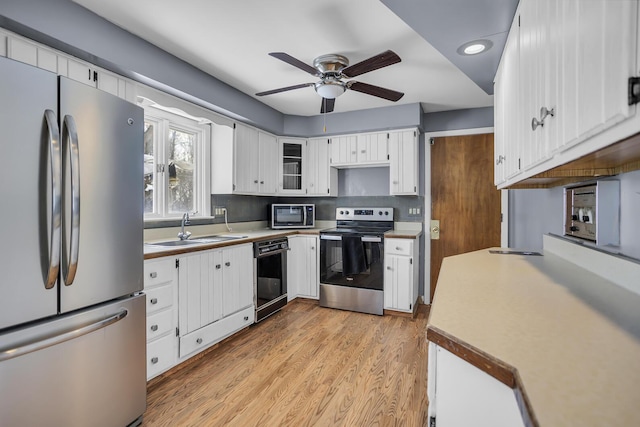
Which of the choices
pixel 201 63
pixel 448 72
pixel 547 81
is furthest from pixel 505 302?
pixel 201 63

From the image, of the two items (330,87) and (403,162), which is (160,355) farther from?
(403,162)

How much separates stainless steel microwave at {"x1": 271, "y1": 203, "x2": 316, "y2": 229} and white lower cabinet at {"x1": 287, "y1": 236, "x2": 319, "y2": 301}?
1.07ft

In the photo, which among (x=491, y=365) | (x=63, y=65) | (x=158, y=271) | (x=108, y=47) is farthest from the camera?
(x=158, y=271)

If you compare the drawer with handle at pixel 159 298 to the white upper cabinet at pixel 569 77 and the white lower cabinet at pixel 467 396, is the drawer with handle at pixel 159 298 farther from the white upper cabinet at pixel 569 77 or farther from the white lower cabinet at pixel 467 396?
the white upper cabinet at pixel 569 77

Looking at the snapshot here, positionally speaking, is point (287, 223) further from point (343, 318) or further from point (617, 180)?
point (617, 180)

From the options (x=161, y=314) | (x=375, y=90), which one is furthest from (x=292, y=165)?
(x=161, y=314)

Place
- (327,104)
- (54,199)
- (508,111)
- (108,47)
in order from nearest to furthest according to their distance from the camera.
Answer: (54,199)
(508,111)
(108,47)
(327,104)

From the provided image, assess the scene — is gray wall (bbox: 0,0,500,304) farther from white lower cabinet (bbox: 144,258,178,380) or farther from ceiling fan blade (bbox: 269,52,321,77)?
ceiling fan blade (bbox: 269,52,321,77)

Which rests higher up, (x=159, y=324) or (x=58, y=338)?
(x=58, y=338)

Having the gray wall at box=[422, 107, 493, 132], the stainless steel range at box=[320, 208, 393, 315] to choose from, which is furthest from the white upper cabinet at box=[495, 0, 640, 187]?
the gray wall at box=[422, 107, 493, 132]

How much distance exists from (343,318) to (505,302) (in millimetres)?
2487

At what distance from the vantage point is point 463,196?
12.0 feet

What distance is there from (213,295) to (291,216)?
1.70 metres

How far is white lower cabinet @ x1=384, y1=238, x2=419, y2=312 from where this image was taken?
3.32 meters
